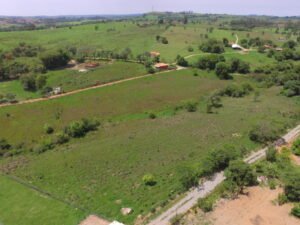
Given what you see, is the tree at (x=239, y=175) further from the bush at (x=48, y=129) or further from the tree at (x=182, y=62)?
the tree at (x=182, y=62)

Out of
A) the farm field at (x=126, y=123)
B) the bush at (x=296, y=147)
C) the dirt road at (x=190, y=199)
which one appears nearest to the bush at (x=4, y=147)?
the farm field at (x=126, y=123)

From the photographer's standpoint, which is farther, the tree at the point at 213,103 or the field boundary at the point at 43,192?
the tree at the point at 213,103

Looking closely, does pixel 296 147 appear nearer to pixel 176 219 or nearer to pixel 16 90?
pixel 176 219

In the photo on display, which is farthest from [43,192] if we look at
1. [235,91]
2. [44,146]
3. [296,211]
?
[235,91]

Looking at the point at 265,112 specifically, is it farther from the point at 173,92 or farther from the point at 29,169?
the point at 29,169

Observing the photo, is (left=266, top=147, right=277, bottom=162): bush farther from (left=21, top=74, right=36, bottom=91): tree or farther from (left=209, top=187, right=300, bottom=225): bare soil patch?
(left=21, top=74, right=36, bottom=91): tree

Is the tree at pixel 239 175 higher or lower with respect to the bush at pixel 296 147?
higher
